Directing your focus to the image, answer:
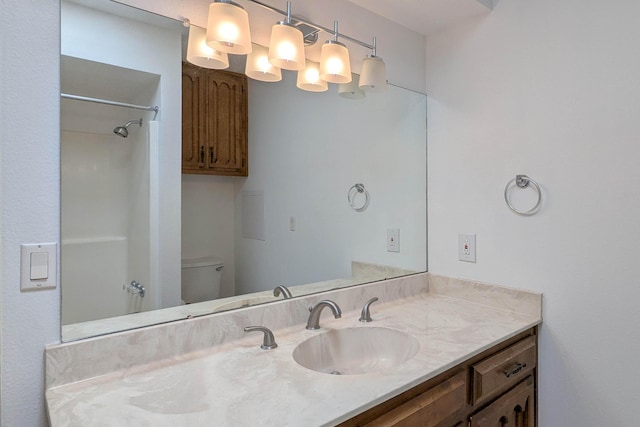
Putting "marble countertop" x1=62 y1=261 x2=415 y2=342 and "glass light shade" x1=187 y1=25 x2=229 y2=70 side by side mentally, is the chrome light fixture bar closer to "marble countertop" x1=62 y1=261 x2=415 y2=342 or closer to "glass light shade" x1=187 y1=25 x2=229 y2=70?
"glass light shade" x1=187 y1=25 x2=229 y2=70

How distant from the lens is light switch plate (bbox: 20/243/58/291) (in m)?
0.90

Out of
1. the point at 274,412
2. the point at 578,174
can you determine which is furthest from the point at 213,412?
the point at 578,174

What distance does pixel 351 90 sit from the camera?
68.8 inches

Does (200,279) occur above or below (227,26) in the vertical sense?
below

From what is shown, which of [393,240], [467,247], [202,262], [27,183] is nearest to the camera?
[27,183]

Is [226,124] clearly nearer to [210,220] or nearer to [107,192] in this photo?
[210,220]

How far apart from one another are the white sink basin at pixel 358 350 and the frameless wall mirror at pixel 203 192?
231mm

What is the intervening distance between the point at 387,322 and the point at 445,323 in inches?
8.6

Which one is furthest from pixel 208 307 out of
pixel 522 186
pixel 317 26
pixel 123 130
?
pixel 522 186

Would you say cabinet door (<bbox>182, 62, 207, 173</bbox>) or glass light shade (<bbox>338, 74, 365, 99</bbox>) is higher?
glass light shade (<bbox>338, 74, 365, 99</bbox>)

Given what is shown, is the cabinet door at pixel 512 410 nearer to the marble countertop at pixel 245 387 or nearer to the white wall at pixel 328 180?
the marble countertop at pixel 245 387

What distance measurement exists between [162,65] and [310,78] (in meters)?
0.58

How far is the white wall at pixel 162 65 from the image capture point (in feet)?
3.39

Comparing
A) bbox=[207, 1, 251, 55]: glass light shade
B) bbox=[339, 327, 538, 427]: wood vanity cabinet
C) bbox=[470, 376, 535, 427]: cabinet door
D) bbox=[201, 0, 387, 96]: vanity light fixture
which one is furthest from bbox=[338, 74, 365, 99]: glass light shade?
bbox=[470, 376, 535, 427]: cabinet door
